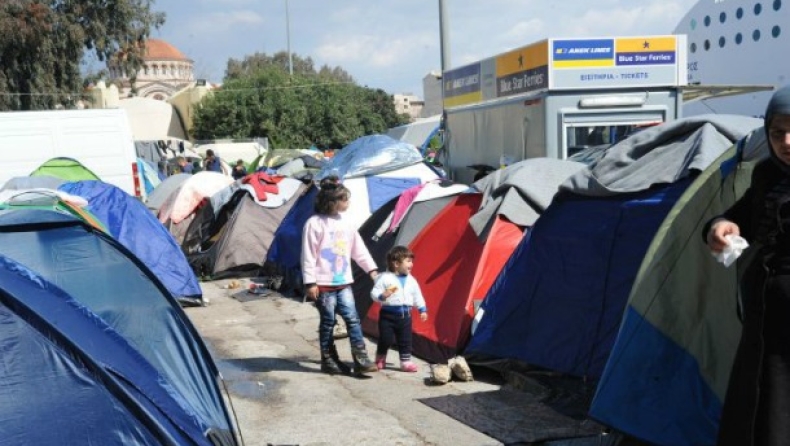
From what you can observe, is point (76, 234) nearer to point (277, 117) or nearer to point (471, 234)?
point (471, 234)

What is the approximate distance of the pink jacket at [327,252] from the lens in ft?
21.2

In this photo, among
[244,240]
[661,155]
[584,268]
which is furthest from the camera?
[244,240]

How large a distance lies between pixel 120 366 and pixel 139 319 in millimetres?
1065

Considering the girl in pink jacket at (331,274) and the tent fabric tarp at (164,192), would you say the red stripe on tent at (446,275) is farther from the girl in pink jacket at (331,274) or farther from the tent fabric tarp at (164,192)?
the tent fabric tarp at (164,192)

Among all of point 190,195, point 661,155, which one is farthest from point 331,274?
point 190,195

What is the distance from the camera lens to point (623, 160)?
18.1ft

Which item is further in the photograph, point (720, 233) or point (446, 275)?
point (446, 275)

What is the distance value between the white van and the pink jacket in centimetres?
844

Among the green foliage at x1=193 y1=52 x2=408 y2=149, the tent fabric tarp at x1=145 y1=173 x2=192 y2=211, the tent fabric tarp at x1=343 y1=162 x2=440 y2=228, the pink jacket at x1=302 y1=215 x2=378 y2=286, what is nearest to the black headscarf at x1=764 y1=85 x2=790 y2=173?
the pink jacket at x1=302 y1=215 x2=378 y2=286

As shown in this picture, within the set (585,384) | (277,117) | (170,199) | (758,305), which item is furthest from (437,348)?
(277,117)

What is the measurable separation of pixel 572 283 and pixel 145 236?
5.80 m

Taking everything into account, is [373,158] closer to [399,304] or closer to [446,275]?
[446,275]

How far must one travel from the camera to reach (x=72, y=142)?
45.2 ft

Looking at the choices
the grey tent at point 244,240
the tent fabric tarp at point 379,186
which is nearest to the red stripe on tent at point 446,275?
the tent fabric tarp at point 379,186
